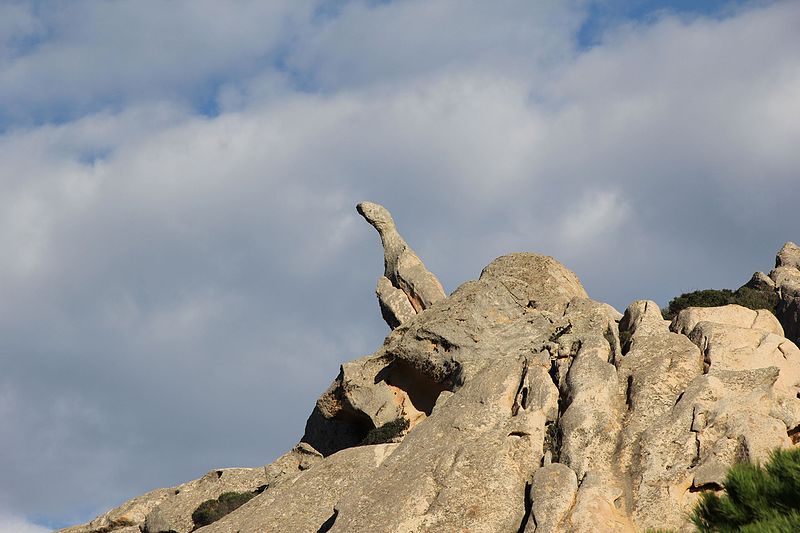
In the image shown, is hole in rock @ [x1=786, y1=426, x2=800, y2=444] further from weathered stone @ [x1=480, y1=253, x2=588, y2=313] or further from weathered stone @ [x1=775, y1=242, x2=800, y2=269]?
weathered stone @ [x1=775, y1=242, x2=800, y2=269]

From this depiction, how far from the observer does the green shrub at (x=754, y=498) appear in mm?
25406

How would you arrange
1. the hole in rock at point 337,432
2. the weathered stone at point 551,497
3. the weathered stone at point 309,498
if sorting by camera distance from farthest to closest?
the hole in rock at point 337,432
the weathered stone at point 309,498
the weathered stone at point 551,497

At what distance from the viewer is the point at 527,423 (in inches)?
1635

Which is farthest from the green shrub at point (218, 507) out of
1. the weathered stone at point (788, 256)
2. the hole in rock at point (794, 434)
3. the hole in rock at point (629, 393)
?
the weathered stone at point (788, 256)

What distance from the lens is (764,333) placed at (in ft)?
155

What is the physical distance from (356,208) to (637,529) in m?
44.3

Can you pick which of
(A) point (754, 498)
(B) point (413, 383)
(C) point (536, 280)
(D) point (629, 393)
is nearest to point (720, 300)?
(C) point (536, 280)

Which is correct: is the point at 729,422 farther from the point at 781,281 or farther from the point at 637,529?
the point at 781,281

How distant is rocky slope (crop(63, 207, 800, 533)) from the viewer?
123ft

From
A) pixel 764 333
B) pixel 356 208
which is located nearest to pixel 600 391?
pixel 764 333

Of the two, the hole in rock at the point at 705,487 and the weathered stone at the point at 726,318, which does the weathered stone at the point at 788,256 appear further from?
the hole in rock at the point at 705,487

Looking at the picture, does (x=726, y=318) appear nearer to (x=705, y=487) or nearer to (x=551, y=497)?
(x=705, y=487)

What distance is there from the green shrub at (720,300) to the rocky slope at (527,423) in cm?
1138

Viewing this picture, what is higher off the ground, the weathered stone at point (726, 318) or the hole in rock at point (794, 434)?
the weathered stone at point (726, 318)
